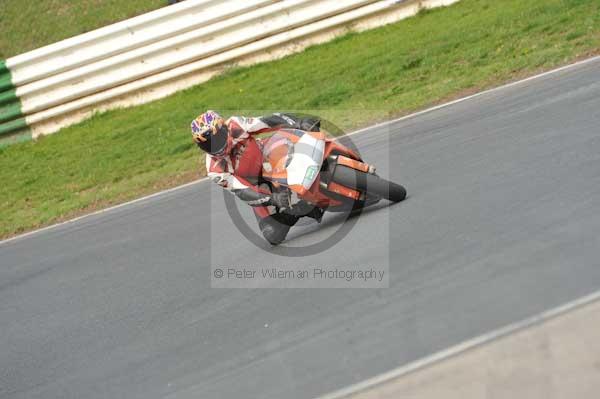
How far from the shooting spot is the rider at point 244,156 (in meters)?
7.32

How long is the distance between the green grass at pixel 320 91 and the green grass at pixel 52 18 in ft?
7.00

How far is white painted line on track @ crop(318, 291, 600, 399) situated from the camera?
15.2 feet

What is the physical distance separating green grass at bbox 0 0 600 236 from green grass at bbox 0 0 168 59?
84.0 inches

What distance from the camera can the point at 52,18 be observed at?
55.8 ft

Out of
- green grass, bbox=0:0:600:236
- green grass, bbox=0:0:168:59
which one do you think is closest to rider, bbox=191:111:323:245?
green grass, bbox=0:0:600:236

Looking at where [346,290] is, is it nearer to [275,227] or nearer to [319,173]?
[319,173]

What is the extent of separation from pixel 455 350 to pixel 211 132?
330 centimetres

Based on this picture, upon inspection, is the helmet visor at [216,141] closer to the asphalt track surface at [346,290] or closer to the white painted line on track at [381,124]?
the asphalt track surface at [346,290]

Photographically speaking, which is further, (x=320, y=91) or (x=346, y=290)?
(x=320, y=91)

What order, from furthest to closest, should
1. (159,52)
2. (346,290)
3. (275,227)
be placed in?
(159,52) → (275,227) → (346,290)

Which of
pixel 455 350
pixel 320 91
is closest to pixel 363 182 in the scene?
pixel 455 350

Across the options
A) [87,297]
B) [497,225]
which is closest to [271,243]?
[87,297]

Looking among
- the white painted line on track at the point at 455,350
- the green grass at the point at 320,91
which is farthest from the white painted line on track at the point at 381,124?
the white painted line on track at the point at 455,350

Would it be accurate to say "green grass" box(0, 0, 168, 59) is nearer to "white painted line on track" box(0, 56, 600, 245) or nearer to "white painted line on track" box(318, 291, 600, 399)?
"white painted line on track" box(0, 56, 600, 245)
